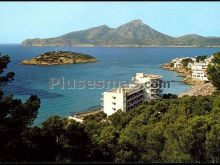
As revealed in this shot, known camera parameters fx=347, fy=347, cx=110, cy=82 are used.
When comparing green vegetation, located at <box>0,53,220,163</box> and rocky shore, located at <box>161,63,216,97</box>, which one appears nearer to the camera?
Answer: green vegetation, located at <box>0,53,220,163</box>

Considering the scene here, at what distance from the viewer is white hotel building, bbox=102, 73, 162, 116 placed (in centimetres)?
2778

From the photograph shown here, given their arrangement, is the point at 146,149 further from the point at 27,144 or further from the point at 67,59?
the point at 67,59

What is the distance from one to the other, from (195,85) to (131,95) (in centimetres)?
1933

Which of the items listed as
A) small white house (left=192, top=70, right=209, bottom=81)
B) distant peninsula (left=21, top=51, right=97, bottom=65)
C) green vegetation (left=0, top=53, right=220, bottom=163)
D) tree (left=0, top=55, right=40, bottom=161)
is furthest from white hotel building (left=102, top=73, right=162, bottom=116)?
distant peninsula (left=21, top=51, right=97, bottom=65)

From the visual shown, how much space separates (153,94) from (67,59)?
5388 cm

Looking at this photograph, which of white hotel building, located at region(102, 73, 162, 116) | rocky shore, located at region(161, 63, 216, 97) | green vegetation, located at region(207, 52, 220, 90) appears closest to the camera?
white hotel building, located at region(102, 73, 162, 116)

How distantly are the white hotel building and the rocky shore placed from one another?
17.3ft

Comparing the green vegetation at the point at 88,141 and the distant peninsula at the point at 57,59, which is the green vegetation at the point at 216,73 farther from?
the distant peninsula at the point at 57,59

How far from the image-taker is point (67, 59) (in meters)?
83.6

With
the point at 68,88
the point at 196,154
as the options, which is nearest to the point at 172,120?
the point at 196,154

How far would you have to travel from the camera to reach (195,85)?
45.8m

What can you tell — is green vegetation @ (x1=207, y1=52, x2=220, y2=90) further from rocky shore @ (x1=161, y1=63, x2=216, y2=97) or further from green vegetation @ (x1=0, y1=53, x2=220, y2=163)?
green vegetation @ (x1=0, y1=53, x2=220, y2=163)

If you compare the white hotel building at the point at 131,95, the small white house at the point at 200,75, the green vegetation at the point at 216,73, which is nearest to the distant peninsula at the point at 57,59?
the small white house at the point at 200,75

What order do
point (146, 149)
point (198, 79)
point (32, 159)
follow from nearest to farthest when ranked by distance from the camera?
point (32, 159) → point (146, 149) → point (198, 79)
